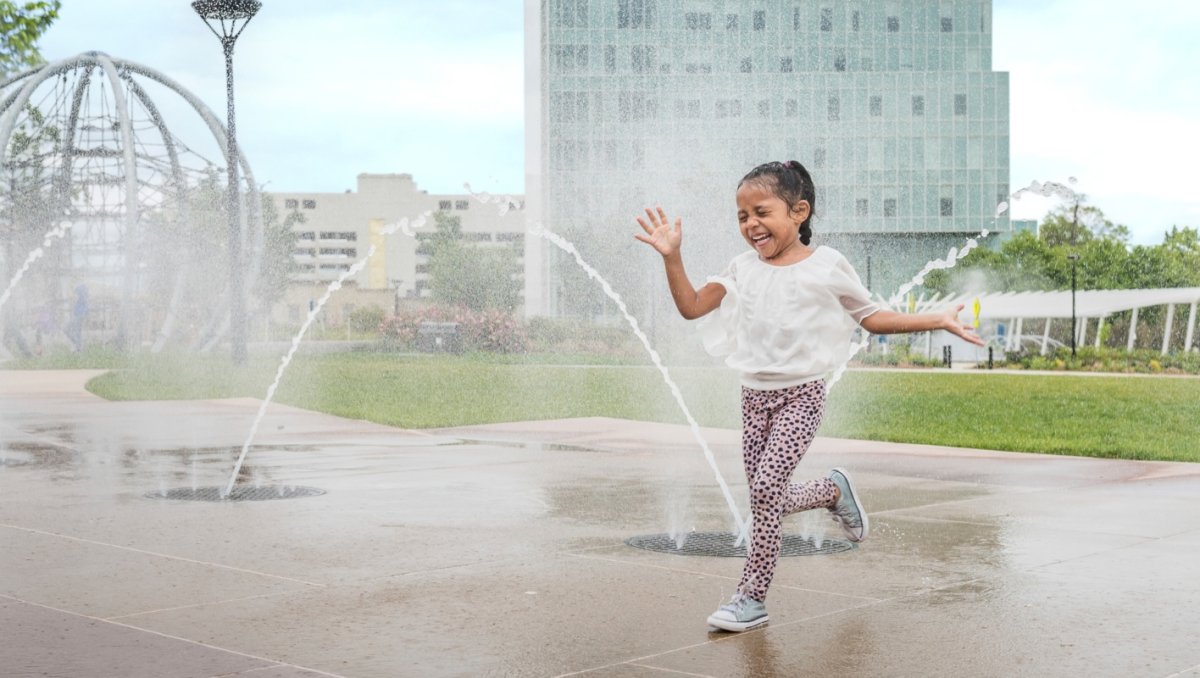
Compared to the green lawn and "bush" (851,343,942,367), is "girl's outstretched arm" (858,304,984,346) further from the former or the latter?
"bush" (851,343,942,367)

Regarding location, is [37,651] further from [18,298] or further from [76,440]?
[18,298]

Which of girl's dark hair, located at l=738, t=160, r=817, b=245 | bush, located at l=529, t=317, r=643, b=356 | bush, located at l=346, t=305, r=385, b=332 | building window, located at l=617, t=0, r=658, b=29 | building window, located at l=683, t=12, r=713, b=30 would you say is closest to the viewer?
girl's dark hair, located at l=738, t=160, r=817, b=245

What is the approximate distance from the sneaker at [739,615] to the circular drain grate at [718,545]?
1601 mm

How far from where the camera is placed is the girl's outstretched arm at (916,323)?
505cm

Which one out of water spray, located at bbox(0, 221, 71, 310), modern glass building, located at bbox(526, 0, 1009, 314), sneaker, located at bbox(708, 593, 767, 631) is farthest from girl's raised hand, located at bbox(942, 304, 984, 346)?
modern glass building, located at bbox(526, 0, 1009, 314)

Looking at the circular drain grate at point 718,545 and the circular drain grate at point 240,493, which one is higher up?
the circular drain grate at point 718,545

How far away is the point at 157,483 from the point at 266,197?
2229 inches

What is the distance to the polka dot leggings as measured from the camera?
5.11 metres

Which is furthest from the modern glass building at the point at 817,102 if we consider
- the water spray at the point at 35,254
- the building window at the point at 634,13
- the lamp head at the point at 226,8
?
the lamp head at the point at 226,8

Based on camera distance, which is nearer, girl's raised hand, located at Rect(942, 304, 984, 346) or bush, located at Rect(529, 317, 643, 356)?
girl's raised hand, located at Rect(942, 304, 984, 346)

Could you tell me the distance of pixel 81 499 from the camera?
8719 millimetres

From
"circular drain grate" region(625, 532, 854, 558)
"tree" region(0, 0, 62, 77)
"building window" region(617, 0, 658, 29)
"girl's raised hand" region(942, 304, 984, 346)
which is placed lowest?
"circular drain grate" region(625, 532, 854, 558)

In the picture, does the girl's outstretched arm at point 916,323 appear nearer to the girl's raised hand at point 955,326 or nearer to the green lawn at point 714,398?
the girl's raised hand at point 955,326

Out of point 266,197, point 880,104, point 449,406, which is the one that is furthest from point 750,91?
point 449,406
